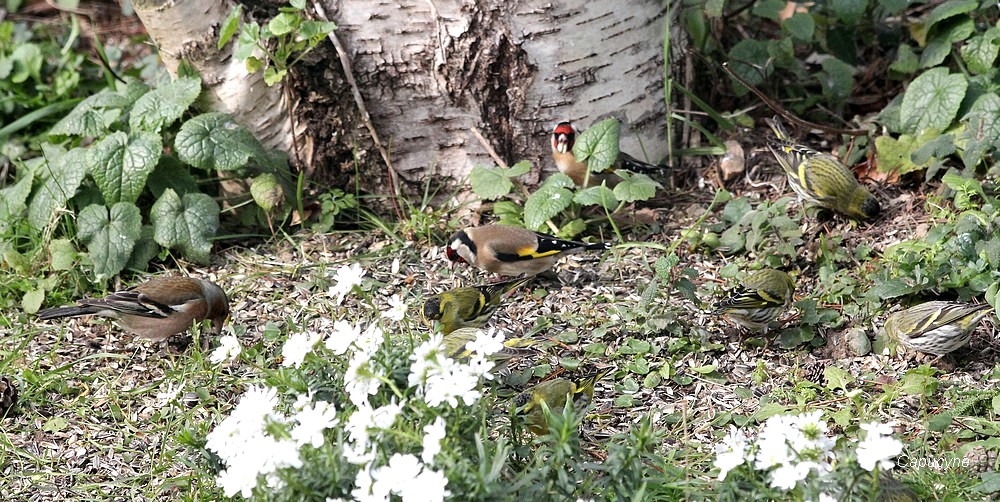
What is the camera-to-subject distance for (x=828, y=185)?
188 inches

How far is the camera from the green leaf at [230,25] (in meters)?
4.75

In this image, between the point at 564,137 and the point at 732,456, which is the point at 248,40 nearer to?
the point at 564,137

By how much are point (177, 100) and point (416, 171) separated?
124cm

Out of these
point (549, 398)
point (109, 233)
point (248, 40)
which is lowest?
point (549, 398)

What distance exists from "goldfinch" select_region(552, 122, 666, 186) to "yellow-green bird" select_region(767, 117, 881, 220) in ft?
2.27

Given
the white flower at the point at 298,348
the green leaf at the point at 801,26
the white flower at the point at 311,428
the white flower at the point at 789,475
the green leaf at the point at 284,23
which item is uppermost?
the green leaf at the point at 284,23

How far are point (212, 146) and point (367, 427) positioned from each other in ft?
9.10

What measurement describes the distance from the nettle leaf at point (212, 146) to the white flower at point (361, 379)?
97.2 inches

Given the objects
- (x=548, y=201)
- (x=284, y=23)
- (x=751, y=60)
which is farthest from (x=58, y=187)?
(x=751, y=60)

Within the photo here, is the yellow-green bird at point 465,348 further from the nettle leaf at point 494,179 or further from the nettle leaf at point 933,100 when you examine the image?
the nettle leaf at point 933,100

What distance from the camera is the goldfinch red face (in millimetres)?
5062

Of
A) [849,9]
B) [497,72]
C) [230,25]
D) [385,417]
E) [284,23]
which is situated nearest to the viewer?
[385,417]

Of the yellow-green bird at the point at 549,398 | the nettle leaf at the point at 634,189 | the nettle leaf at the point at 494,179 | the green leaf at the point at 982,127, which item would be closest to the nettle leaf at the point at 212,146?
the nettle leaf at the point at 494,179

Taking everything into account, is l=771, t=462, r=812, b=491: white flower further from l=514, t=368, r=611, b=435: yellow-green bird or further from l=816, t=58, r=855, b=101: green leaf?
l=816, t=58, r=855, b=101: green leaf
